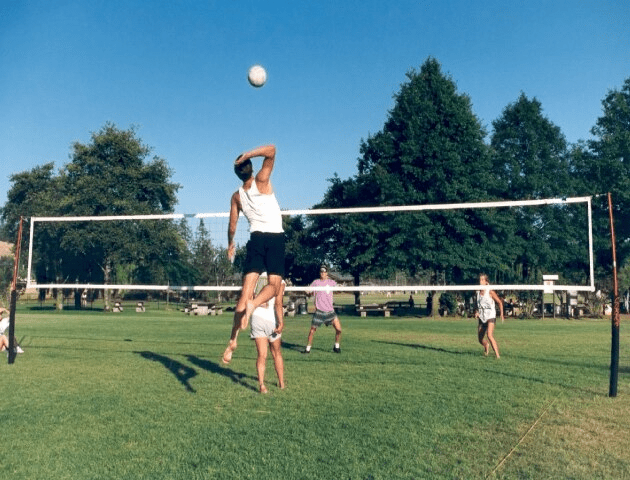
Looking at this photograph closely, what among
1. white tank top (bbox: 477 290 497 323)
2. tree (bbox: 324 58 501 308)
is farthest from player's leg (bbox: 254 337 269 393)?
tree (bbox: 324 58 501 308)

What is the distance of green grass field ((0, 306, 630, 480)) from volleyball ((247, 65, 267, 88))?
18.1ft

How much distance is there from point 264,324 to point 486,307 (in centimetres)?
732

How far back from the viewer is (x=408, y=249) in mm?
39938

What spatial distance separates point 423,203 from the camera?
135 ft

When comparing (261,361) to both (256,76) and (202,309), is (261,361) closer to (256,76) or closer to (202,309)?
(256,76)

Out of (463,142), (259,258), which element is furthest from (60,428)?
(463,142)

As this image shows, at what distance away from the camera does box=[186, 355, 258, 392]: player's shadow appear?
10352mm

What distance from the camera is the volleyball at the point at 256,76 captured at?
10.9 m

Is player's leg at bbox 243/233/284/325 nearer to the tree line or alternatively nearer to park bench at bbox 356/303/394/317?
the tree line

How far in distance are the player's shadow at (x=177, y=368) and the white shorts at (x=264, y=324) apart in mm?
1423

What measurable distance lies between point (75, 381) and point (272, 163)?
5674 millimetres

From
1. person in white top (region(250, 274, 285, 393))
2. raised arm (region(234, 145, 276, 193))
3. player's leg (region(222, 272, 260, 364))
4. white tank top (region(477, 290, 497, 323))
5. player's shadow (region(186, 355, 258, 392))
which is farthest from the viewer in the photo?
white tank top (region(477, 290, 497, 323))

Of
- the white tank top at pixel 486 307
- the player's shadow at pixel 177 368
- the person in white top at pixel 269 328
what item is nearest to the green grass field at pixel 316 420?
the player's shadow at pixel 177 368

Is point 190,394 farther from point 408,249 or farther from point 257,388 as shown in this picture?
point 408,249
